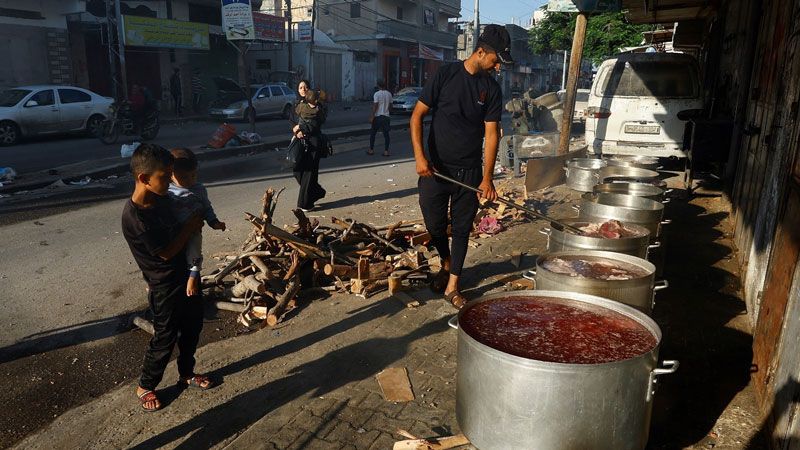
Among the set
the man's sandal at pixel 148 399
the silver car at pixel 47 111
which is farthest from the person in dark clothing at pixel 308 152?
the silver car at pixel 47 111

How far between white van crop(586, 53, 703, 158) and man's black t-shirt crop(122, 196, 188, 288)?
851cm

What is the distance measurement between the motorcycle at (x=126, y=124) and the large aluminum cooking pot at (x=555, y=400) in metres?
17.2

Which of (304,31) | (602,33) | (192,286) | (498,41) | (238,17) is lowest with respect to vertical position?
(192,286)

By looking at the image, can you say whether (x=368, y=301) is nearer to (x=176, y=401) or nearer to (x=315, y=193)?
(x=176, y=401)

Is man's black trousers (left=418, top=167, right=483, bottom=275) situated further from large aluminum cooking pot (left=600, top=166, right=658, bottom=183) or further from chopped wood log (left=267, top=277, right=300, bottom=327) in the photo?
large aluminum cooking pot (left=600, top=166, right=658, bottom=183)

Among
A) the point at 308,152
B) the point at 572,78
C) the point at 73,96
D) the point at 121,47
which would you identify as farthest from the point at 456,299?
the point at 121,47

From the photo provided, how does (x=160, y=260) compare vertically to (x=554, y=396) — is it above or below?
above

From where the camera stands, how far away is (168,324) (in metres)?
3.52

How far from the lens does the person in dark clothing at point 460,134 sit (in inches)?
188

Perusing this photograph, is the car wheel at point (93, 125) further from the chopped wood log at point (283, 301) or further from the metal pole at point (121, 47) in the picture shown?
the chopped wood log at point (283, 301)

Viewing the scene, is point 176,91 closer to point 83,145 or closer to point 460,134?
point 83,145

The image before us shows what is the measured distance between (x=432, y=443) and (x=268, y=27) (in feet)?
105

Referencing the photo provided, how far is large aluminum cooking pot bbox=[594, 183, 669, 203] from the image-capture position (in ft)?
17.3

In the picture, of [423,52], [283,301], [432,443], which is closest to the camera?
[432,443]
